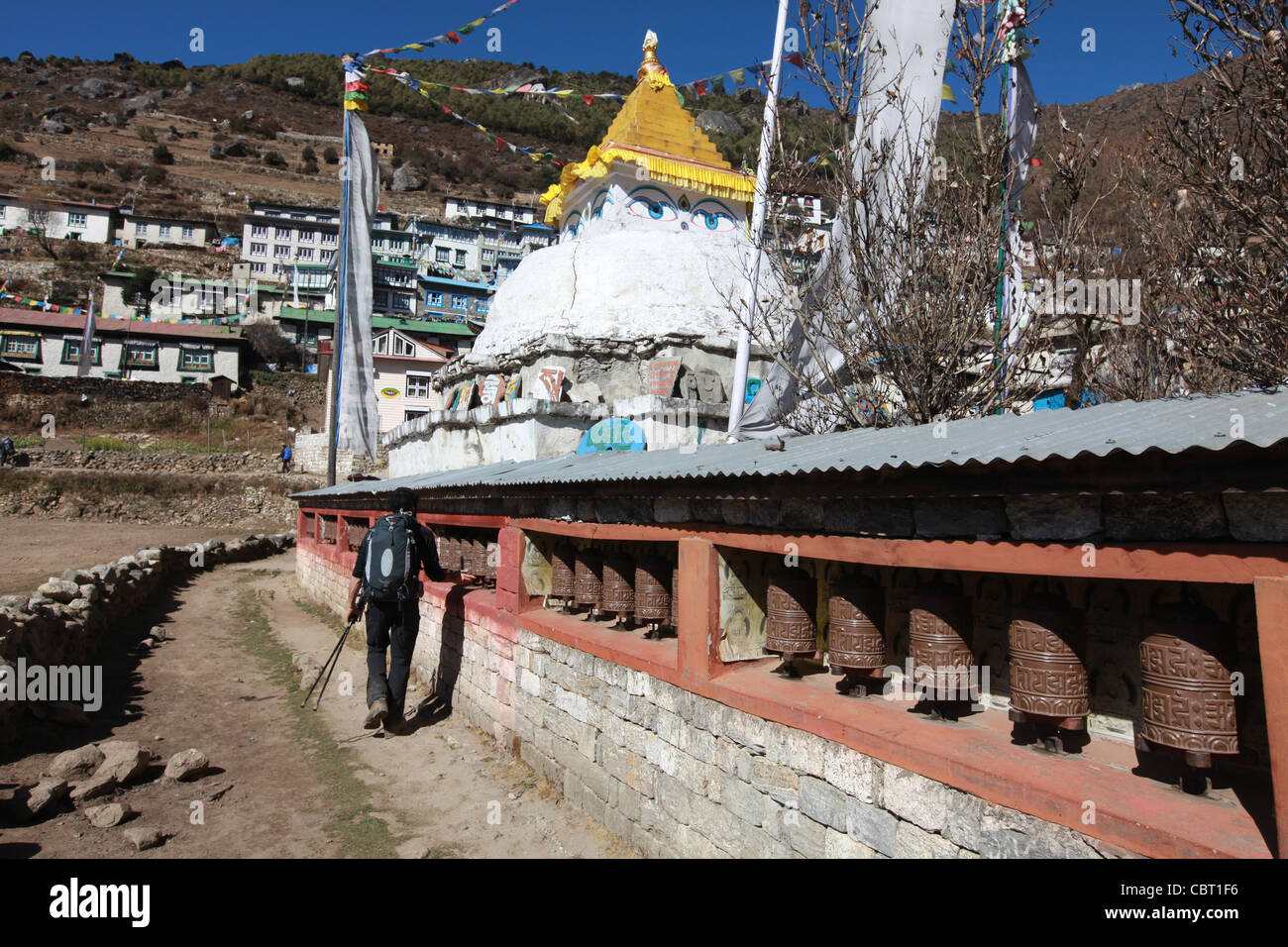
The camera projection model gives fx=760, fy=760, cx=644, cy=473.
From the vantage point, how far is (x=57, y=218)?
64750 mm

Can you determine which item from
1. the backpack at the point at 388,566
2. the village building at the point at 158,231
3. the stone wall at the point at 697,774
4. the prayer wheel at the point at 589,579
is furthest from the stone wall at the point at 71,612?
the village building at the point at 158,231

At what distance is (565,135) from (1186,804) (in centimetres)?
9969

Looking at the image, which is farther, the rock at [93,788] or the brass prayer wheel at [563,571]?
the brass prayer wheel at [563,571]

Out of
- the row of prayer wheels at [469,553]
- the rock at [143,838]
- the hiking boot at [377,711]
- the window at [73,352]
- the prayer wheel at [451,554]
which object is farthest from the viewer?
the window at [73,352]

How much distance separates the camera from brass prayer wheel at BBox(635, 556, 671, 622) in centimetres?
562

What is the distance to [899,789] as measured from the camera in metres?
3.31

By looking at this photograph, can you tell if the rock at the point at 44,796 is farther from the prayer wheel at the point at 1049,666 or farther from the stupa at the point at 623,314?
the stupa at the point at 623,314

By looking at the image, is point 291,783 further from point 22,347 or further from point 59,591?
point 22,347

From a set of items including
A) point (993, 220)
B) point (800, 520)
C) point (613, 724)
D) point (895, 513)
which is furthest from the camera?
point (993, 220)

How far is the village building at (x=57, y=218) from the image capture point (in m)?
63.6

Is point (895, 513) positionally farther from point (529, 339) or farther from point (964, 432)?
point (529, 339)

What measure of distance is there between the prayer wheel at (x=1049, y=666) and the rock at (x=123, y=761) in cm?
637

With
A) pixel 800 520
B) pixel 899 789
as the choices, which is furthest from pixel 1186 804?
pixel 800 520
